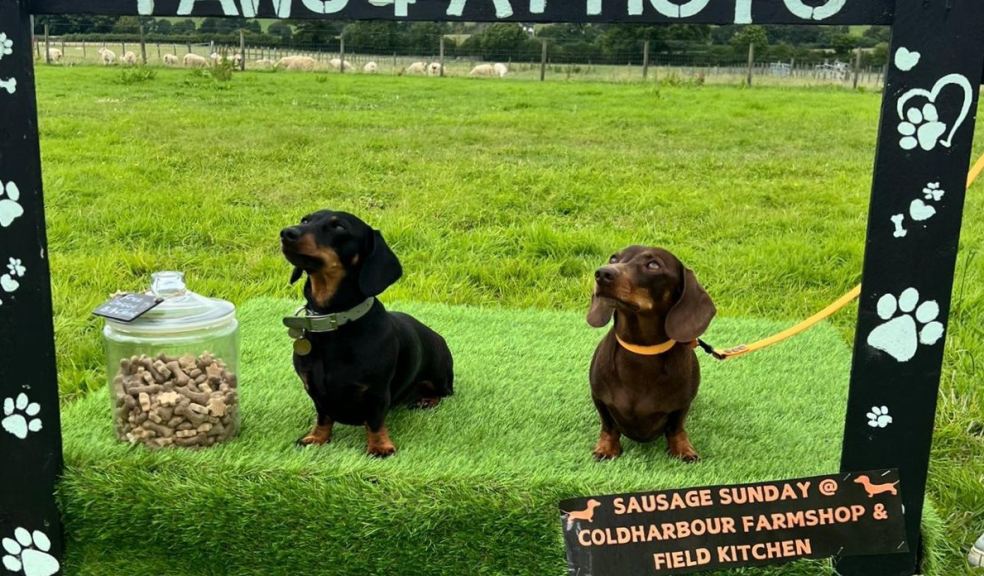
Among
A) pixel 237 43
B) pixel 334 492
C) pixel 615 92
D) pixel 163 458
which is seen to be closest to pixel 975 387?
pixel 334 492

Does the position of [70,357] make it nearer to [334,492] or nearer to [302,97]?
[334,492]

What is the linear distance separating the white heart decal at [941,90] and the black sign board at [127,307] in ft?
6.52

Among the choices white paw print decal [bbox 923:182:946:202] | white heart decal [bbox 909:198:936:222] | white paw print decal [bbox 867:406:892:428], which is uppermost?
white paw print decal [bbox 923:182:946:202]

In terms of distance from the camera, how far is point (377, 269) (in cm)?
239

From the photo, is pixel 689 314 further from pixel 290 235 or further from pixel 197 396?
pixel 197 396

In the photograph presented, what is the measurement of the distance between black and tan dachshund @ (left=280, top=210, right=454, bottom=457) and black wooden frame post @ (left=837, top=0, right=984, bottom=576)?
118 cm

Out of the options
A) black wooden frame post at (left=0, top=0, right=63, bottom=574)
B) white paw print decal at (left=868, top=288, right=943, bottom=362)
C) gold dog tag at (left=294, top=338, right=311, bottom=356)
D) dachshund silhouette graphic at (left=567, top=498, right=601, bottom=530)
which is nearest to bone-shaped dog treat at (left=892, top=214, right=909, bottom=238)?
white paw print decal at (left=868, top=288, right=943, bottom=362)

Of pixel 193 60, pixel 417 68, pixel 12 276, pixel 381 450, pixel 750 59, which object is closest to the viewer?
pixel 12 276

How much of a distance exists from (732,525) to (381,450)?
0.93 meters

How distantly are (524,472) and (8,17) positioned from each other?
166 cm

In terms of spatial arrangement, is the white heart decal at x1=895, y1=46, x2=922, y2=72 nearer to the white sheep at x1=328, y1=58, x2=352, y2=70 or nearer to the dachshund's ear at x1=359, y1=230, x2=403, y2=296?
the dachshund's ear at x1=359, y1=230, x2=403, y2=296

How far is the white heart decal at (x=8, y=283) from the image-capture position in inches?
89.8

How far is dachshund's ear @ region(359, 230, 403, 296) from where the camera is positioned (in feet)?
7.80

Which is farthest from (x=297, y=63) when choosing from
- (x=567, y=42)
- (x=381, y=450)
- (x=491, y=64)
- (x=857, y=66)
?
(x=381, y=450)
